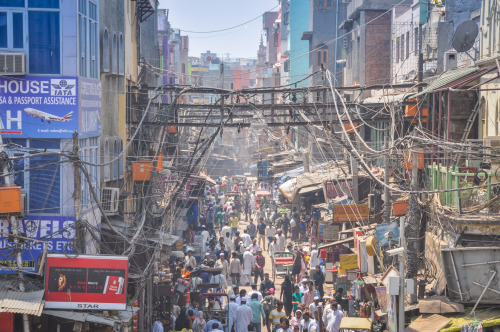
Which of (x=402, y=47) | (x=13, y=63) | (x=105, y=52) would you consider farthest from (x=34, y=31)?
(x=402, y=47)

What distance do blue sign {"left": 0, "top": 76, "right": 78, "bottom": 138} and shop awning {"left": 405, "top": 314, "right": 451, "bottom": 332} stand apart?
8.37 metres

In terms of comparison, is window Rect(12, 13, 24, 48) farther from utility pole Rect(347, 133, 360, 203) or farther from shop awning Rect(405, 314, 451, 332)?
utility pole Rect(347, 133, 360, 203)

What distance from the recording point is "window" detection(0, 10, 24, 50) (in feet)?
51.1

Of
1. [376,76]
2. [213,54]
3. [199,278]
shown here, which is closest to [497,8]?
[199,278]

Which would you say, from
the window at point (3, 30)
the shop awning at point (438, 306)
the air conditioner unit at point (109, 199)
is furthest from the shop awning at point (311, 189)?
the window at point (3, 30)

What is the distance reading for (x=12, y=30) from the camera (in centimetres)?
1566

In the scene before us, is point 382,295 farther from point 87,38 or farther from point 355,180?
point 355,180

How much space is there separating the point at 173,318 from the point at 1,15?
26.6 ft

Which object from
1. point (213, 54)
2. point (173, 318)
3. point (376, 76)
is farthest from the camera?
point (213, 54)

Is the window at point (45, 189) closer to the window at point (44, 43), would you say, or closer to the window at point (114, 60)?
the window at point (44, 43)

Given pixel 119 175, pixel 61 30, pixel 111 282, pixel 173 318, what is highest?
pixel 61 30

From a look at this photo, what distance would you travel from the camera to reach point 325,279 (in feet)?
68.8

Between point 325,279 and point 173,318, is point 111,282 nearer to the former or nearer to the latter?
point 173,318

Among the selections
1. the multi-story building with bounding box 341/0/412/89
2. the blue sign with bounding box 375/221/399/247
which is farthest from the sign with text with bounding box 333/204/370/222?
the multi-story building with bounding box 341/0/412/89
